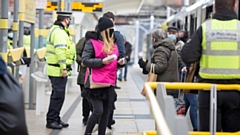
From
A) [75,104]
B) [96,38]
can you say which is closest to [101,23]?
[96,38]

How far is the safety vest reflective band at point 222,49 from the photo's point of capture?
5.60m

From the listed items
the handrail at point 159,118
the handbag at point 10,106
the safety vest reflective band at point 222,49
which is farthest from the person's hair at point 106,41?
the handbag at point 10,106

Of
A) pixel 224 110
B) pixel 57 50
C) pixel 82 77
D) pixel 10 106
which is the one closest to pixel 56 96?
pixel 82 77

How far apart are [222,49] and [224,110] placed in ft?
1.95

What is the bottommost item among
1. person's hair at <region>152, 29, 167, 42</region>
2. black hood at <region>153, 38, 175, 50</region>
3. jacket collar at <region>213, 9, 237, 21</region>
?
black hood at <region>153, 38, 175, 50</region>

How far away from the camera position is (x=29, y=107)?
11961 millimetres

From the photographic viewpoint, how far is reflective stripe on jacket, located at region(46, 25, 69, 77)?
9.22 metres

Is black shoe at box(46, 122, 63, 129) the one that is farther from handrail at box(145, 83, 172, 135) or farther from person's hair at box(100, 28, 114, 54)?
handrail at box(145, 83, 172, 135)

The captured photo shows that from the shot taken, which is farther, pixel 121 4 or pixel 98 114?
pixel 121 4

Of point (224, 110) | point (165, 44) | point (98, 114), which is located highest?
point (165, 44)

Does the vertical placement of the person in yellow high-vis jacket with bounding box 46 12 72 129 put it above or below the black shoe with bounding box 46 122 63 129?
above

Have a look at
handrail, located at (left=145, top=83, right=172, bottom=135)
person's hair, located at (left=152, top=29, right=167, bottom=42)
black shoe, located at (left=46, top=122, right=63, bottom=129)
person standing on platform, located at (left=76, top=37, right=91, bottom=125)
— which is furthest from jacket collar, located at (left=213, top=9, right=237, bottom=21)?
black shoe, located at (left=46, top=122, right=63, bottom=129)

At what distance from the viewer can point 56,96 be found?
949cm

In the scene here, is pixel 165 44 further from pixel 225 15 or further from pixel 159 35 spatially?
pixel 225 15
